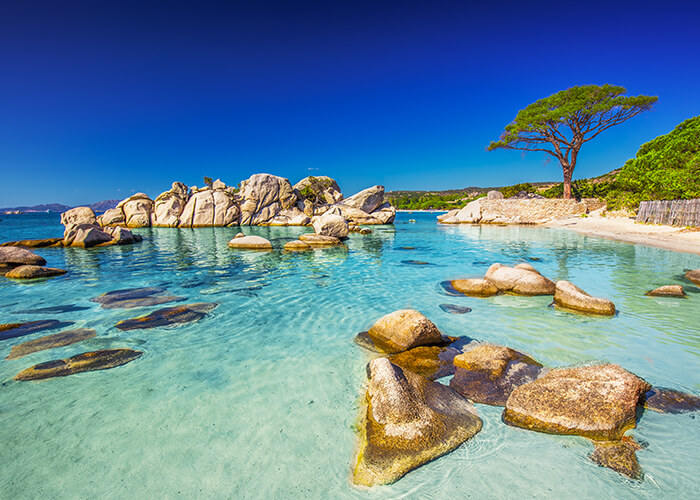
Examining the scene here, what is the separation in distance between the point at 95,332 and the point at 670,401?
954 cm

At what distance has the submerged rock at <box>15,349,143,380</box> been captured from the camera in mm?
4738

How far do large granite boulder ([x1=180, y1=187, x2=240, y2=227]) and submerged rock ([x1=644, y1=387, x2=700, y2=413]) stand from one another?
4647 cm

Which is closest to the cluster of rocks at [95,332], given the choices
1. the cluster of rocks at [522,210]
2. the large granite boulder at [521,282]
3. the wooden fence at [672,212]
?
the large granite boulder at [521,282]

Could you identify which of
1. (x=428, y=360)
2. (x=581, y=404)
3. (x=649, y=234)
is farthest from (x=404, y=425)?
(x=649, y=234)

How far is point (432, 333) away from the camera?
5617mm

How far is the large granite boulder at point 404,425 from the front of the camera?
3.01m

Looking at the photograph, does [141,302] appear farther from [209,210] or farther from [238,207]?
[238,207]

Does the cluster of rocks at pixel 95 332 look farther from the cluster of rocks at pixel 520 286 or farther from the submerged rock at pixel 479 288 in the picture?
the cluster of rocks at pixel 520 286

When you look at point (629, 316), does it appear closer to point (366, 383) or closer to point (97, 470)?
point (366, 383)

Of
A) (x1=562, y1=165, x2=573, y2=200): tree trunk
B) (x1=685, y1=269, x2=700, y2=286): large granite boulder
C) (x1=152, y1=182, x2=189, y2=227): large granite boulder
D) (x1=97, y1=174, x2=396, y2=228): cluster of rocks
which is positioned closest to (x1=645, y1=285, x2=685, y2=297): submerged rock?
(x1=685, y1=269, x2=700, y2=286): large granite boulder

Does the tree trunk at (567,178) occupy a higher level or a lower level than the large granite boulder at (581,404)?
higher

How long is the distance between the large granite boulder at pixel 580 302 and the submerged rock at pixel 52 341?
415 inches

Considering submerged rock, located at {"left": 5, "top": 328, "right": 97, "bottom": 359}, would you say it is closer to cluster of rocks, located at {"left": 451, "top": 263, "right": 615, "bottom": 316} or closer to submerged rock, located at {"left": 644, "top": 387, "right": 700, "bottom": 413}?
submerged rock, located at {"left": 644, "top": 387, "right": 700, "bottom": 413}

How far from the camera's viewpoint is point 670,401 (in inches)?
154
